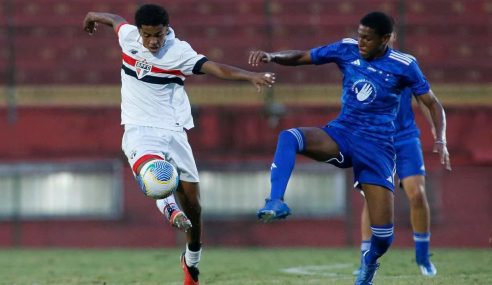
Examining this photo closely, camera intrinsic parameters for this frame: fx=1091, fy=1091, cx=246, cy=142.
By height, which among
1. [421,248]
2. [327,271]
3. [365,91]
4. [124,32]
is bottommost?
[327,271]

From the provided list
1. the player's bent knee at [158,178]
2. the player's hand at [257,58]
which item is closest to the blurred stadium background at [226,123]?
the player's bent knee at [158,178]

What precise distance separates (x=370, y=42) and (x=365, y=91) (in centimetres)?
33

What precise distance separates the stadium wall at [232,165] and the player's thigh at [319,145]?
6820 mm

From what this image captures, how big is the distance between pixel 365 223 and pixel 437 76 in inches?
259

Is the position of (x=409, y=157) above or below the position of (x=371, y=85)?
below

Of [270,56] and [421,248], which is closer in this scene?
[270,56]

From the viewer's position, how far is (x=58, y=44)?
1606cm

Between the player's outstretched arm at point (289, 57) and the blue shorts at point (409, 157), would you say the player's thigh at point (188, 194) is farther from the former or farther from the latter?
the blue shorts at point (409, 157)

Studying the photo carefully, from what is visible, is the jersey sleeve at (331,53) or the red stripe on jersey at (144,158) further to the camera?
the red stripe on jersey at (144,158)

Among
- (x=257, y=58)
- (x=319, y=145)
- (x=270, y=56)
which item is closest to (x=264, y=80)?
(x=257, y=58)

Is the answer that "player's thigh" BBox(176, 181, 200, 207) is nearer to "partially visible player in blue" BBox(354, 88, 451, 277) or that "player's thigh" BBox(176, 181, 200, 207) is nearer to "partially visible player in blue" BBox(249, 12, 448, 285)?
"partially visible player in blue" BBox(249, 12, 448, 285)

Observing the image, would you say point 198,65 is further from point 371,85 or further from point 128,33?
point 371,85

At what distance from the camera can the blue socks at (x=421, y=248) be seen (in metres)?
9.24

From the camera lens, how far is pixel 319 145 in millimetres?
7199
